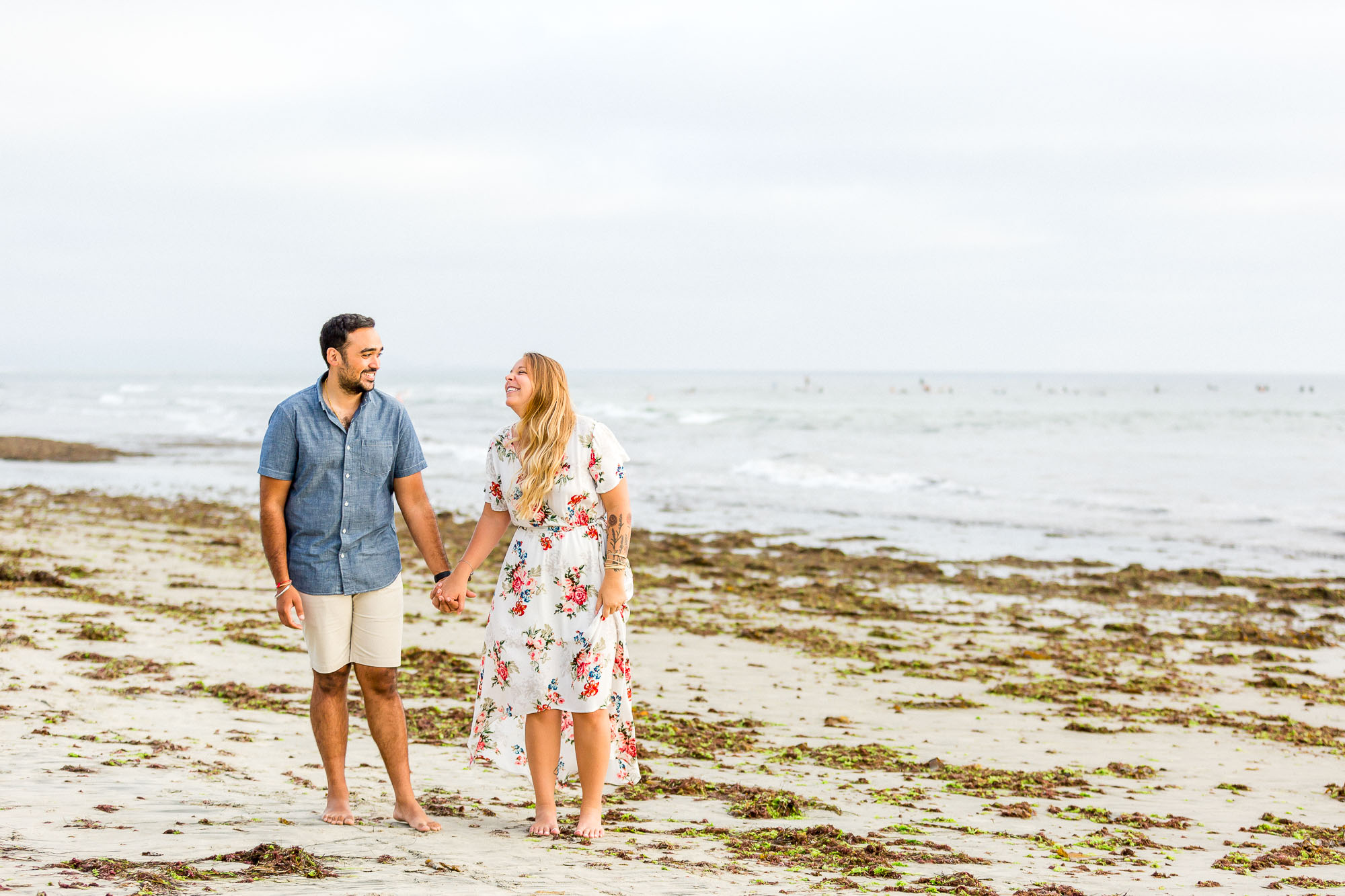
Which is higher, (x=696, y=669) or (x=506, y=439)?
(x=506, y=439)

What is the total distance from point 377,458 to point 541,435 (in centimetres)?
65

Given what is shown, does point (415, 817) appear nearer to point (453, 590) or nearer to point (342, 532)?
point (453, 590)

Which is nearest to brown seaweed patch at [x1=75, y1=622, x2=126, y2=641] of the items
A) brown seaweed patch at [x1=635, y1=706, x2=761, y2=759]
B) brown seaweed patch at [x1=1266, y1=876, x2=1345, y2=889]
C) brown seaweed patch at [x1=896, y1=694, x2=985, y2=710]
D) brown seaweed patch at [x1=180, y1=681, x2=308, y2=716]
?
brown seaweed patch at [x1=180, y1=681, x2=308, y2=716]

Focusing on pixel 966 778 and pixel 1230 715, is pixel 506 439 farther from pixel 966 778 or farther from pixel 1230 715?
pixel 1230 715

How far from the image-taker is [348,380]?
12.9ft

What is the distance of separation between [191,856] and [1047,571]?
11551mm

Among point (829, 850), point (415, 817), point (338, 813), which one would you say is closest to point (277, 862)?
point (338, 813)

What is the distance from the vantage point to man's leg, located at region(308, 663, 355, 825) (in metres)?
4.03

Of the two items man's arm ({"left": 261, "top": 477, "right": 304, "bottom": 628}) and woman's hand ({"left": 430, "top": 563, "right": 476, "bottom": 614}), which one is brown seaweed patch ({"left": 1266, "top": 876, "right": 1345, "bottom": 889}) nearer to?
woman's hand ({"left": 430, "top": 563, "right": 476, "bottom": 614})

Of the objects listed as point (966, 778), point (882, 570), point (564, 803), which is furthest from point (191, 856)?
point (882, 570)

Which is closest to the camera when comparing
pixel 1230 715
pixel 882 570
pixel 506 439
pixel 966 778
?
pixel 506 439

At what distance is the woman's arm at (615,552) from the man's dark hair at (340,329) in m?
1.14

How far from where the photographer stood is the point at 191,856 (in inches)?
137

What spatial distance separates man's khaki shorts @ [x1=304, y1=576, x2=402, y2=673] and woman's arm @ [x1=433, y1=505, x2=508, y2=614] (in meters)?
0.17
